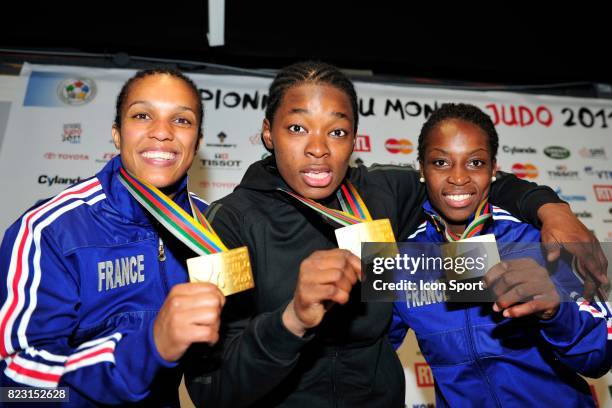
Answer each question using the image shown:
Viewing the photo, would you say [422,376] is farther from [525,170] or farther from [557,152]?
[557,152]

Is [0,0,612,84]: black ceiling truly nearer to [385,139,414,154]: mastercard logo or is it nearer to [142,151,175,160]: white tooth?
[385,139,414,154]: mastercard logo

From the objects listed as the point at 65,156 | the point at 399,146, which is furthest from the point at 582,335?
the point at 65,156

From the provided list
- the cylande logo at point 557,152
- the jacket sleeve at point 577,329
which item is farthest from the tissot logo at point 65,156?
the cylande logo at point 557,152

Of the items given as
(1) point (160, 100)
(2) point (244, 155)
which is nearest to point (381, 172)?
(1) point (160, 100)

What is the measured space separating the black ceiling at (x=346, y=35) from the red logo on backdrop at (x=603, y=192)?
817mm

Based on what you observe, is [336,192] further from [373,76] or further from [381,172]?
[373,76]

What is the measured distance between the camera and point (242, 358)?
0.89 m

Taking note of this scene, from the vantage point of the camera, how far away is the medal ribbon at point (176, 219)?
1008mm

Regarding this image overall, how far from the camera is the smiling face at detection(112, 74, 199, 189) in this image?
1205 mm

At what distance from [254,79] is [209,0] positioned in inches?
22.4

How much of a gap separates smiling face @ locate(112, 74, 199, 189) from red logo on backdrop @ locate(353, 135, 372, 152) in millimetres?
1566

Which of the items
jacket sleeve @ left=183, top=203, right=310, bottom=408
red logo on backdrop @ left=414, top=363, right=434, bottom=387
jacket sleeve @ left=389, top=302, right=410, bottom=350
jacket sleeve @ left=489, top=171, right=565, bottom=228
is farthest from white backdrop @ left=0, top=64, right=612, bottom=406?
jacket sleeve @ left=183, top=203, right=310, bottom=408

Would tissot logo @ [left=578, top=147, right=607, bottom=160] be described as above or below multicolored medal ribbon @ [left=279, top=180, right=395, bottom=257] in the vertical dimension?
above

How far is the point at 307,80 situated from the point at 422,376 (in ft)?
6.26
